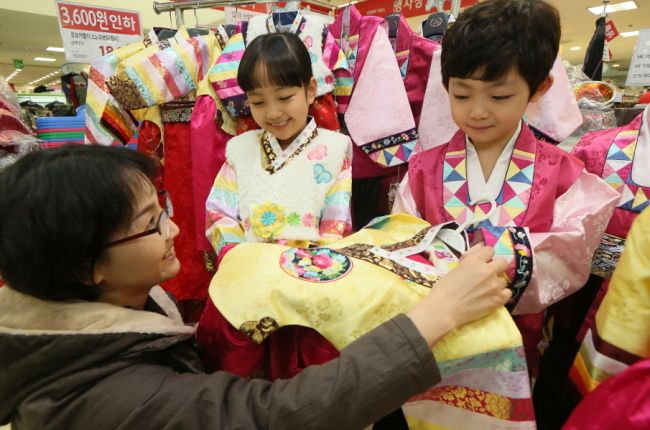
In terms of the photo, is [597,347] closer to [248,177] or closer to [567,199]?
[567,199]

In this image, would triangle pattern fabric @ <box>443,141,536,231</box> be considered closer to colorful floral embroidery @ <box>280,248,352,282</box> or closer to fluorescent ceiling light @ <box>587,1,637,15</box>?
colorful floral embroidery @ <box>280,248,352,282</box>

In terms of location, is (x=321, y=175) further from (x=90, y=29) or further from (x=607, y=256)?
(x=90, y=29)

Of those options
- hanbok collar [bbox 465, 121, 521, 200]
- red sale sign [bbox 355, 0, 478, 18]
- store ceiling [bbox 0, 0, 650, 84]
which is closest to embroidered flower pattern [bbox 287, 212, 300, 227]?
hanbok collar [bbox 465, 121, 521, 200]

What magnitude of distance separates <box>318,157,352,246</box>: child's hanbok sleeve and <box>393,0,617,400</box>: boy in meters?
0.28

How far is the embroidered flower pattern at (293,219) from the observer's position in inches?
48.8

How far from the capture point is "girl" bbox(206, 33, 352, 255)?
122 cm

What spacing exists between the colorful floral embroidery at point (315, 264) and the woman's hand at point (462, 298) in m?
0.15

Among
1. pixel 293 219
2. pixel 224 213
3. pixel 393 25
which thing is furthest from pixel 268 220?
pixel 393 25

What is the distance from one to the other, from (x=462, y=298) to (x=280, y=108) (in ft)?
2.76

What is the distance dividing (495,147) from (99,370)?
3.51 feet

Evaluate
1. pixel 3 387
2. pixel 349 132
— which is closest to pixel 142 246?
pixel 3 387

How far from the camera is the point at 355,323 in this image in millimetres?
669

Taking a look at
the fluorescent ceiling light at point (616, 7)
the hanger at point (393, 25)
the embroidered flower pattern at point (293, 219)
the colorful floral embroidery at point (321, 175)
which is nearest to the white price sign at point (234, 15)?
the hanger at point (393, 25)

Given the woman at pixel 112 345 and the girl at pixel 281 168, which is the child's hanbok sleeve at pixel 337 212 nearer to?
the girl at pixel 281 168
